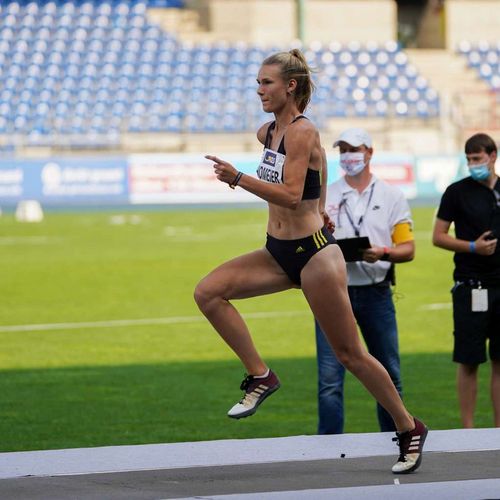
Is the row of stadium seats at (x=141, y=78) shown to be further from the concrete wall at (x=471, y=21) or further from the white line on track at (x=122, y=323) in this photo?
the white line on track at (x=122, y=323)

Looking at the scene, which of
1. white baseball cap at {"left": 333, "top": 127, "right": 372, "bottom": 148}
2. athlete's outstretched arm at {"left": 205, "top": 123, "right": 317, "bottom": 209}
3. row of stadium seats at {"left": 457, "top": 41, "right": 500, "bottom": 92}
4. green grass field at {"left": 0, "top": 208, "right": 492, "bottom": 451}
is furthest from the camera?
row of stadium seats at {"left": 457, "top": 41, "right": 500, "bottom": 92}

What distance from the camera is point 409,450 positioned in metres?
5.95

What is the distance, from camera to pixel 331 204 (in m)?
7.62

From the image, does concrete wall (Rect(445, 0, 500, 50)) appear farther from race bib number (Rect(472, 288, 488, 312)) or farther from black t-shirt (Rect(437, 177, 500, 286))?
race bib number (Rect(472, 288, 488, 312))

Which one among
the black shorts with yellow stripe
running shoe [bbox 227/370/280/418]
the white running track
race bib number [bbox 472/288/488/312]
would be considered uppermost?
the black shorts with yellow stripe

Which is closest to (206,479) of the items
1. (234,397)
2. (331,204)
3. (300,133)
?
Result: (300,133)

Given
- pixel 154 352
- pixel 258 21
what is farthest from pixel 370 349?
pixel 258 21

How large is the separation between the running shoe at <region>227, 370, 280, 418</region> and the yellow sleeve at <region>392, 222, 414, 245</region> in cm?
185

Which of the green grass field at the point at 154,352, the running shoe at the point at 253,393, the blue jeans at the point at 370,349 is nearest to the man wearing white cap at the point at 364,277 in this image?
the blue jeans at the point at 370,349

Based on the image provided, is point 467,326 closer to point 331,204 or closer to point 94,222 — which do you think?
point 331,204

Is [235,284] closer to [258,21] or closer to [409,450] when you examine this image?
[409,450]

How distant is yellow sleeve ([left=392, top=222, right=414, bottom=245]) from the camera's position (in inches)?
303

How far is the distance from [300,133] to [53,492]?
192cm

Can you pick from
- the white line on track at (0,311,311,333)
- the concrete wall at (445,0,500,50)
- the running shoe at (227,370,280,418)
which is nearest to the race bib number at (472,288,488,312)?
the running shoe at (227,370,280,418)
